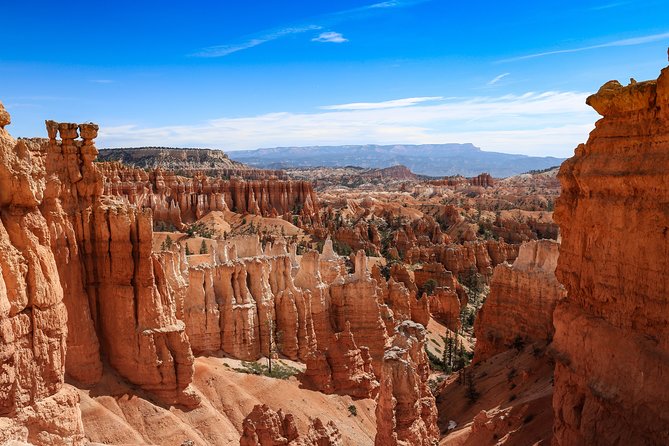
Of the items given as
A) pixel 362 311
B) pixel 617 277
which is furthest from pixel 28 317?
pixel 362 311

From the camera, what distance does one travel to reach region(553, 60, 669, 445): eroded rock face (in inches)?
343

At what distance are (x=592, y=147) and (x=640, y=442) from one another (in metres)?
5.29

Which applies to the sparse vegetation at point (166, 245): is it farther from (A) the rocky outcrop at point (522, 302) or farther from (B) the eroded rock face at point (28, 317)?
(B) the eroded rock face at point (28, 317)

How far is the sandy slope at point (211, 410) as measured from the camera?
16078 mm

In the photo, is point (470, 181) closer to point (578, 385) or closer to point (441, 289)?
point (441, 289)

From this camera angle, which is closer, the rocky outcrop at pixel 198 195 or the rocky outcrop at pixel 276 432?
the rocky outcrop at pixel 276 432

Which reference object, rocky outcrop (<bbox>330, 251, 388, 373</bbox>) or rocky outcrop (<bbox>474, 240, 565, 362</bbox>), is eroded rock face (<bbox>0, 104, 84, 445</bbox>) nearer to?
rocky outcrop (<bbox>330, 251, 388, 373</bbox>)

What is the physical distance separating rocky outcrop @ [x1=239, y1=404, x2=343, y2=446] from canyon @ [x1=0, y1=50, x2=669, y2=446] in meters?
0.06

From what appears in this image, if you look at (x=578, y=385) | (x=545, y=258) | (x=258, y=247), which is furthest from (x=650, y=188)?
(x=258, y=247)

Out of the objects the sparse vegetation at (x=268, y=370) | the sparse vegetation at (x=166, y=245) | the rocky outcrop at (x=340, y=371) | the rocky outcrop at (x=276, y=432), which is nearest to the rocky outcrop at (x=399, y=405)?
the rocky outcrop at (x=276, y=432)

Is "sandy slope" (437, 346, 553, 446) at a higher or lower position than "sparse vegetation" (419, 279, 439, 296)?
higher

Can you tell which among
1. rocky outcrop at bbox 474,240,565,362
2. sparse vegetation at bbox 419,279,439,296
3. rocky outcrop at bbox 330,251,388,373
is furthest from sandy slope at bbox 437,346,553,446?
sparse vegetation at bbox 419,279,439,296

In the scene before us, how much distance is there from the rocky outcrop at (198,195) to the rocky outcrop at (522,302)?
173 feet

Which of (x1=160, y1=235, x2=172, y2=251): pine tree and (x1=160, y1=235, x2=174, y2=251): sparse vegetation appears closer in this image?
(x1=160, y1=235, x2=174, y2=251): sparse vegetation
